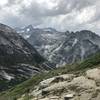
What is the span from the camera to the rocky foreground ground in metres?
63.3

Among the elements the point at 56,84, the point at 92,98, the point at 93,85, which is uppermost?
the point at 56,84

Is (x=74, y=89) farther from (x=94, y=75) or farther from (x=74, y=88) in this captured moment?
(x=94, y=75)

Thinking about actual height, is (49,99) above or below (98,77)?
below

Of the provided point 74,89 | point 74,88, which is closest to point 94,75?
point 74,88

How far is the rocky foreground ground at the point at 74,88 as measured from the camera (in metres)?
63.3

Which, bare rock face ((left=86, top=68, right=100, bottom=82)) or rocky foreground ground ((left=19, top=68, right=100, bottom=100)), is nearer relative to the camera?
rocky foreground ground ((left=19, top=68, right=100, bottom=100))

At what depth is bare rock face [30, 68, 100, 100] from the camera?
63.2 metres

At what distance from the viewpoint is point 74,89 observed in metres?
67.2

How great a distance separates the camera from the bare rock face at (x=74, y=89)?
63.2m

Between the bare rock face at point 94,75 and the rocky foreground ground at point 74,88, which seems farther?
the bare rock face at point 94,75

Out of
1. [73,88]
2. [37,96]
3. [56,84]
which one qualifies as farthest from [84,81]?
[37,96]

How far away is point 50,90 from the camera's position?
7125cm

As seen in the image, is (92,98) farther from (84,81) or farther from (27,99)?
(27,99)

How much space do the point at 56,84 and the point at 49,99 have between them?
8.24 metres
